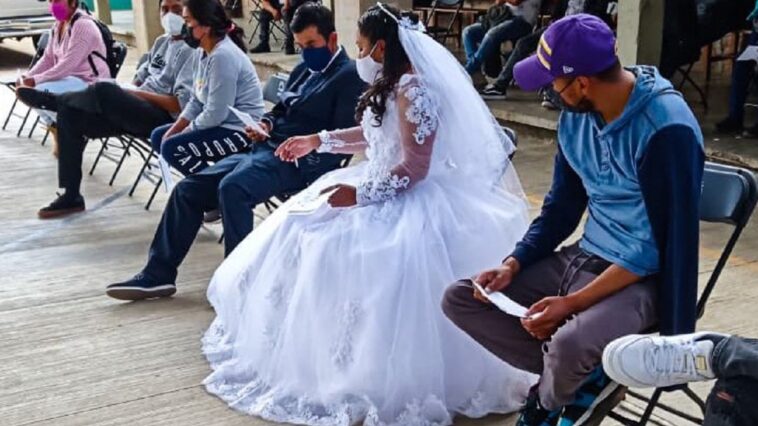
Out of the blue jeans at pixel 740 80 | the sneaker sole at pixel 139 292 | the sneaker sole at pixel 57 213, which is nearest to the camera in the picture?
the sneaker sole at pixel 139 292

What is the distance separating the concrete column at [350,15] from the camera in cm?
856

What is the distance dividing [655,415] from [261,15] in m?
9.83

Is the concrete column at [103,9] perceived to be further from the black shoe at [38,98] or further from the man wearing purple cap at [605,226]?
the man wearing purple cap at [605,226]

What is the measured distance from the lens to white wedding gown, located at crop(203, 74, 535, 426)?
118 inches

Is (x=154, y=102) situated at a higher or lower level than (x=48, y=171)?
higher

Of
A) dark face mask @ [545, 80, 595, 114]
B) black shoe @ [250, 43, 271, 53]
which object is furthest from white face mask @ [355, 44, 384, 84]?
black shoe @ [250, 43, 271, 53]

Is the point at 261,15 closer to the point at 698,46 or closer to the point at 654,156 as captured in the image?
the point at 698,46

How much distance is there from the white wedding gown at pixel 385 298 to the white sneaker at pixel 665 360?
1.23 meters

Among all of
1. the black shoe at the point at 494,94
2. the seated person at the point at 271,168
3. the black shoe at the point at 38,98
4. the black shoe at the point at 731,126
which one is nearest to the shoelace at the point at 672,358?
the seated person at the point at 271,168

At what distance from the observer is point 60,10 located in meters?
5.99

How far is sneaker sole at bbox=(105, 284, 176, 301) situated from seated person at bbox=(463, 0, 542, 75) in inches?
186

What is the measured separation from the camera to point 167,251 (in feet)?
13.5

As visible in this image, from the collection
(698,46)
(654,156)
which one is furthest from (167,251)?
(698,46)

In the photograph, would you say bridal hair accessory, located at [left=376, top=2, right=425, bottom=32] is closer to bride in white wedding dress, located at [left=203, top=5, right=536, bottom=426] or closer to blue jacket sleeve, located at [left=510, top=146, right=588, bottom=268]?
bride in white wedding dress, located at [left=203, top=5, right=536, bottom=426]
